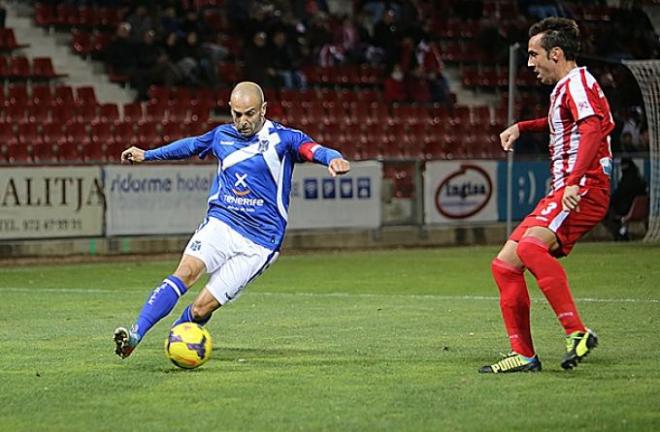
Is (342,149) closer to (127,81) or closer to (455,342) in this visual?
(127,81)

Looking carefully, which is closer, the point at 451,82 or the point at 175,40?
the point at 175,40

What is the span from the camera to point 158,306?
9.12 meters

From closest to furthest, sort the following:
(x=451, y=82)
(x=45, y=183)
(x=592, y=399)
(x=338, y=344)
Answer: (x=592, y=399) < (x=338, y=344) < (x=45, y=183) < (x=451, y=82)

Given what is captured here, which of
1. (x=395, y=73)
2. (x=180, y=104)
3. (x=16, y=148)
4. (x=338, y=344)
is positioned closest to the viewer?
(x=338, y=344)

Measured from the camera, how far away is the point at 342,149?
25328 mm

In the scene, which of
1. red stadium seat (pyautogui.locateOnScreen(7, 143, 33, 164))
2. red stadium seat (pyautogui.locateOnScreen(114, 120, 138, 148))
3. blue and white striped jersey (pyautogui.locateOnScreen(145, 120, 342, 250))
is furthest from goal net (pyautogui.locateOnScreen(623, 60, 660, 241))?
blue and white striped jersey (pyautogui.locateOnScreen(145, 120, 342, 250))

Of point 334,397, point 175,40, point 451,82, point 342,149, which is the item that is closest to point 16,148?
point 175,40

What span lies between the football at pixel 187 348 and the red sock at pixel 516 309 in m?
2.01

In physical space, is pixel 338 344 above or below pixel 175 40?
below

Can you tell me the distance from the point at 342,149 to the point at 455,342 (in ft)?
49.1

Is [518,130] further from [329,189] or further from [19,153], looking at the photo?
[19,153]

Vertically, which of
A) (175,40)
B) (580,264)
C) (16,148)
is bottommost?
(580,264)

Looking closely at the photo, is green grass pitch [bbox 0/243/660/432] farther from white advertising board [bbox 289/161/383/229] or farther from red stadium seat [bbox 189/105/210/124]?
red stadium seat [bbox 189/105/210/124]

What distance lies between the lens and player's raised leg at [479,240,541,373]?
8727mm
